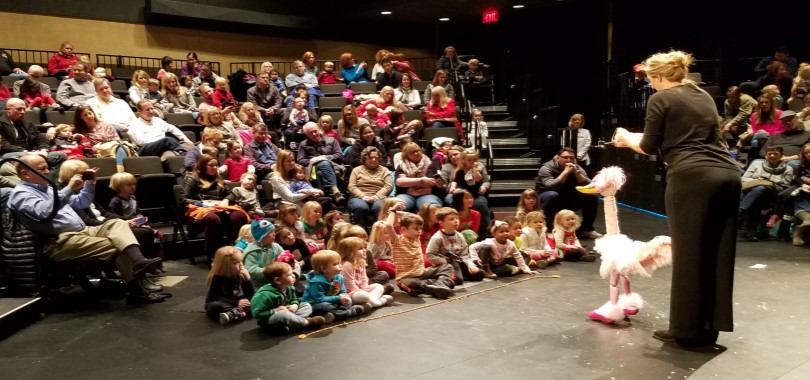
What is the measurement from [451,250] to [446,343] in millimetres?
1884

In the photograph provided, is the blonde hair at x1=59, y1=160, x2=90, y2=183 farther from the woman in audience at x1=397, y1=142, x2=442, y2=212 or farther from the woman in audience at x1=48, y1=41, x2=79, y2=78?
the woman in audience at x1=48, y1=41, x2=79, y2=78

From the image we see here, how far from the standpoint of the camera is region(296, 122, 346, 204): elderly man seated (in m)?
7.57

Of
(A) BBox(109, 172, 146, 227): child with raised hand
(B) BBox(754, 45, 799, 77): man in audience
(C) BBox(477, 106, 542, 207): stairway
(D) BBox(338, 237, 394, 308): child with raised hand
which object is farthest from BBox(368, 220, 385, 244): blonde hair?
(B) BBox(754, 45, 799, 77): man in audience

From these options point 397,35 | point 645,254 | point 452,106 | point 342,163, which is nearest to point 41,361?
point 645,254

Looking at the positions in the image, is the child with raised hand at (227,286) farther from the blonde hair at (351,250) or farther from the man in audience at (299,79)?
the man in audience at (299,79)

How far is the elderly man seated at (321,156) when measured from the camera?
7566mm

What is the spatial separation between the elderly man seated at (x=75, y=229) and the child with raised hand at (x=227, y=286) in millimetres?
674

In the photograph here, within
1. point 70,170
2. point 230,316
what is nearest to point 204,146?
point 70,170

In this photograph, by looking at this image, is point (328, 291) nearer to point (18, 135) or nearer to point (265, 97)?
point (18, 135)

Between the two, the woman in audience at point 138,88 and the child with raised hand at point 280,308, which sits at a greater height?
the woman in audience at point 138,88

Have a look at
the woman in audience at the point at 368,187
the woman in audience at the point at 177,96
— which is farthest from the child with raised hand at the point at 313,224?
the woman in audience at the point at 177,96

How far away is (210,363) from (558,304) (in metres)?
2.47

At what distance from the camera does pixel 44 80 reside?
9.70 m

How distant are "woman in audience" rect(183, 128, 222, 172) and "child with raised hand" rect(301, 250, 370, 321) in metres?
2.93
